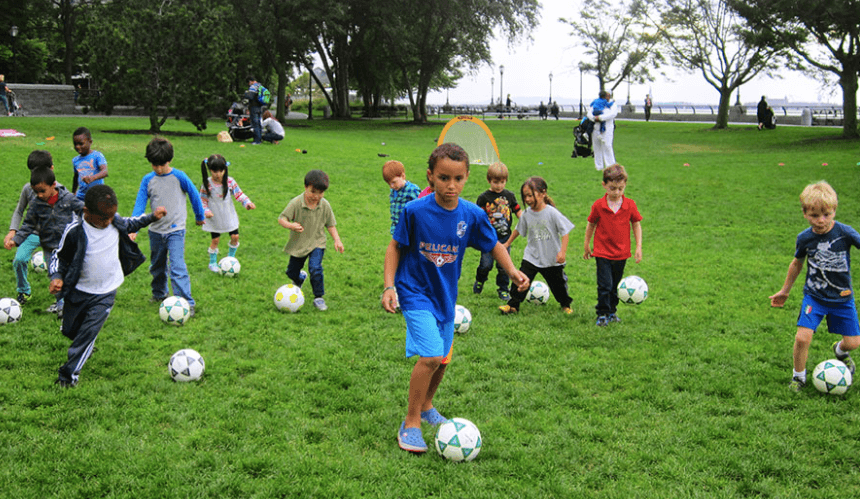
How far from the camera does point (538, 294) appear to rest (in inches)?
344

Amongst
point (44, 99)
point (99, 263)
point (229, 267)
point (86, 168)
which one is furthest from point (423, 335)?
point (44, 99)

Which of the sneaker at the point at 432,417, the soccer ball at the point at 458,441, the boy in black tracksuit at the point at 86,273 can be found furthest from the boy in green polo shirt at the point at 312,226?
the soccer ball at the point at 458,441

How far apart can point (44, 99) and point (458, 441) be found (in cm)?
4095

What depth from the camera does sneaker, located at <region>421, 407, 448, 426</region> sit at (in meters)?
5.11

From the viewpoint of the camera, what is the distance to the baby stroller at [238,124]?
2503cm

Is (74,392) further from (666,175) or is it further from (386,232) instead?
(666,175)

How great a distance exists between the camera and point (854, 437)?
200 inches

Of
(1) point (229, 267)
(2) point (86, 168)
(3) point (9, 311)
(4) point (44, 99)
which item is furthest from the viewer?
(4) point (44, 99)

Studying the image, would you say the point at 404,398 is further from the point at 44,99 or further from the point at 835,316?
the point at 44,99

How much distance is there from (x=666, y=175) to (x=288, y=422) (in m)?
17.6

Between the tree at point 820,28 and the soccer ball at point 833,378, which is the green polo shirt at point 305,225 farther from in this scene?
the tree at point 820,28

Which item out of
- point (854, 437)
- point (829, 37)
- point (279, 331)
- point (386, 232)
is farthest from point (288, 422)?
point (829, 37)

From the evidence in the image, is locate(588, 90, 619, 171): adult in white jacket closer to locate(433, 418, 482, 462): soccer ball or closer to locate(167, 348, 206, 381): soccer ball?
locate(167, 348, 206, 381): soccer ball

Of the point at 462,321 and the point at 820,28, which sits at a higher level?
the point at 820,28
